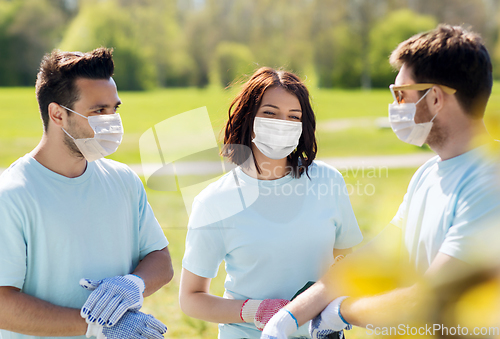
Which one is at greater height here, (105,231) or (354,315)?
(105,231)

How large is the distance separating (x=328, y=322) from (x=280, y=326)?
0.68 ft

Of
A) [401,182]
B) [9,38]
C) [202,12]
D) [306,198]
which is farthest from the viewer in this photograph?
[202,12]

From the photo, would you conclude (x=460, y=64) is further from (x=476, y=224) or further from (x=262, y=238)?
(x=262, y=238)

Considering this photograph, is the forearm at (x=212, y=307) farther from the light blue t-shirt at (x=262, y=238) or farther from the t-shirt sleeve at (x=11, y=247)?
the t-shirt sleeve at (x=11, y=247)

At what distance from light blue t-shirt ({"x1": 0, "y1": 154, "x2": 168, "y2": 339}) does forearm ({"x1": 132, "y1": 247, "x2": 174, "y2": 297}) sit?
3.2 inches

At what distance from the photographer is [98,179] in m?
2.22

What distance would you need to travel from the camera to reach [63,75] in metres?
2.13

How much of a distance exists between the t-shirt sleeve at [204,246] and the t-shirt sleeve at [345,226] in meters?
0.64

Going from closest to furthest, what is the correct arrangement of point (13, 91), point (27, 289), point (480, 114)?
1. point (480, 114)
2. point (27, 289)
3. point (13, 91)

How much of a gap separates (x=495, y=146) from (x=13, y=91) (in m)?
43.6

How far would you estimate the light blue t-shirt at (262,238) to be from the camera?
7.13 ft

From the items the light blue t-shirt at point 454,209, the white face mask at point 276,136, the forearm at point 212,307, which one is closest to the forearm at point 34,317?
the forearm at point 212,307

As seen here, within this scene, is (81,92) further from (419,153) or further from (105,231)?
(419,153)

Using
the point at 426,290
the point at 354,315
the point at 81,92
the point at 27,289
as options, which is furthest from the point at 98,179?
the point at 426,290
